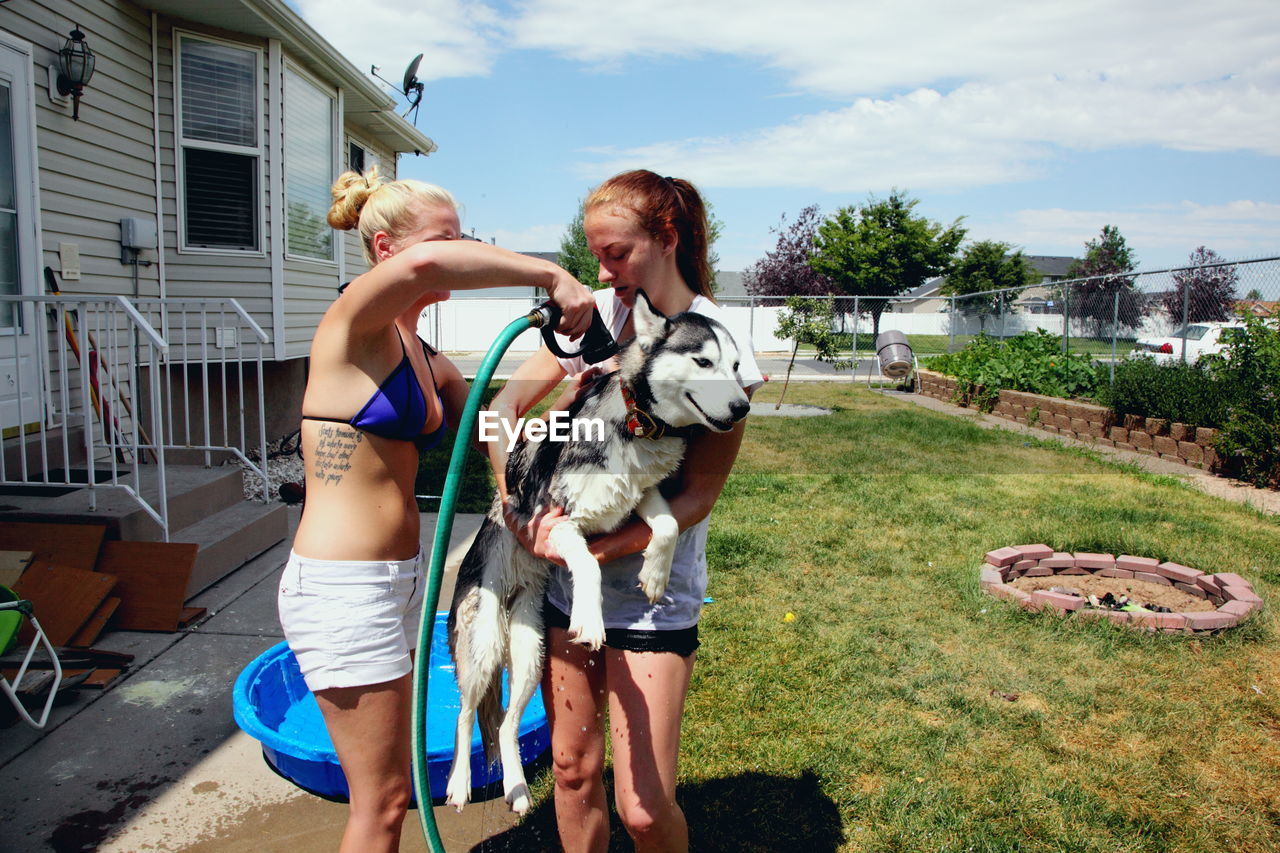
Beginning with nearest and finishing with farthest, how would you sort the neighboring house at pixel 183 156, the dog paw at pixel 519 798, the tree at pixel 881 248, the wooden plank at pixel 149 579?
Result: the dog paw at pixel 519 798, the wooden plank at pixel 149 579, the neighboring house at pixel 183 156, the tree at pixel 881 248

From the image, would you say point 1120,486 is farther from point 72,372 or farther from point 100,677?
point 72,372

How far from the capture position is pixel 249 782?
3684 millimetres

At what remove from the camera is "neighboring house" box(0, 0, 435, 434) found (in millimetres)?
6707

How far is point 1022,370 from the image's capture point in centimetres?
1584

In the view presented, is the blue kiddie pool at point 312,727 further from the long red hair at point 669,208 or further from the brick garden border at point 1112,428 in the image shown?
the brick garden border at point 1112,428

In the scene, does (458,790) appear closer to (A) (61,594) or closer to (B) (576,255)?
(A) (61,594)

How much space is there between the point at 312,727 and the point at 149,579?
2003mm

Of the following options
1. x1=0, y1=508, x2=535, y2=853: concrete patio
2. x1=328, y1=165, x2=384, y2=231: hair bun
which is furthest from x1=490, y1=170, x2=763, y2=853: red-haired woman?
x1=0, y1=508, x2=535, y2=853: concrete patio

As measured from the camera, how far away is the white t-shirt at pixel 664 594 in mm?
2346

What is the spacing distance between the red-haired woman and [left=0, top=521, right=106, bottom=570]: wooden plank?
4.13 m

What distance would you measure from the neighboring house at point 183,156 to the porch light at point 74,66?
0.30ft

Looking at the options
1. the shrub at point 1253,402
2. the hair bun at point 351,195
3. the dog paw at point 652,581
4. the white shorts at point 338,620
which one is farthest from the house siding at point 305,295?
the shrub at point 1253,402

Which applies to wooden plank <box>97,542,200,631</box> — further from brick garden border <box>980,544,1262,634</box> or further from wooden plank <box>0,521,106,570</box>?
brick garden border <box>980,544,1262,634</box>

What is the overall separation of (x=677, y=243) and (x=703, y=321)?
0.34 meters
